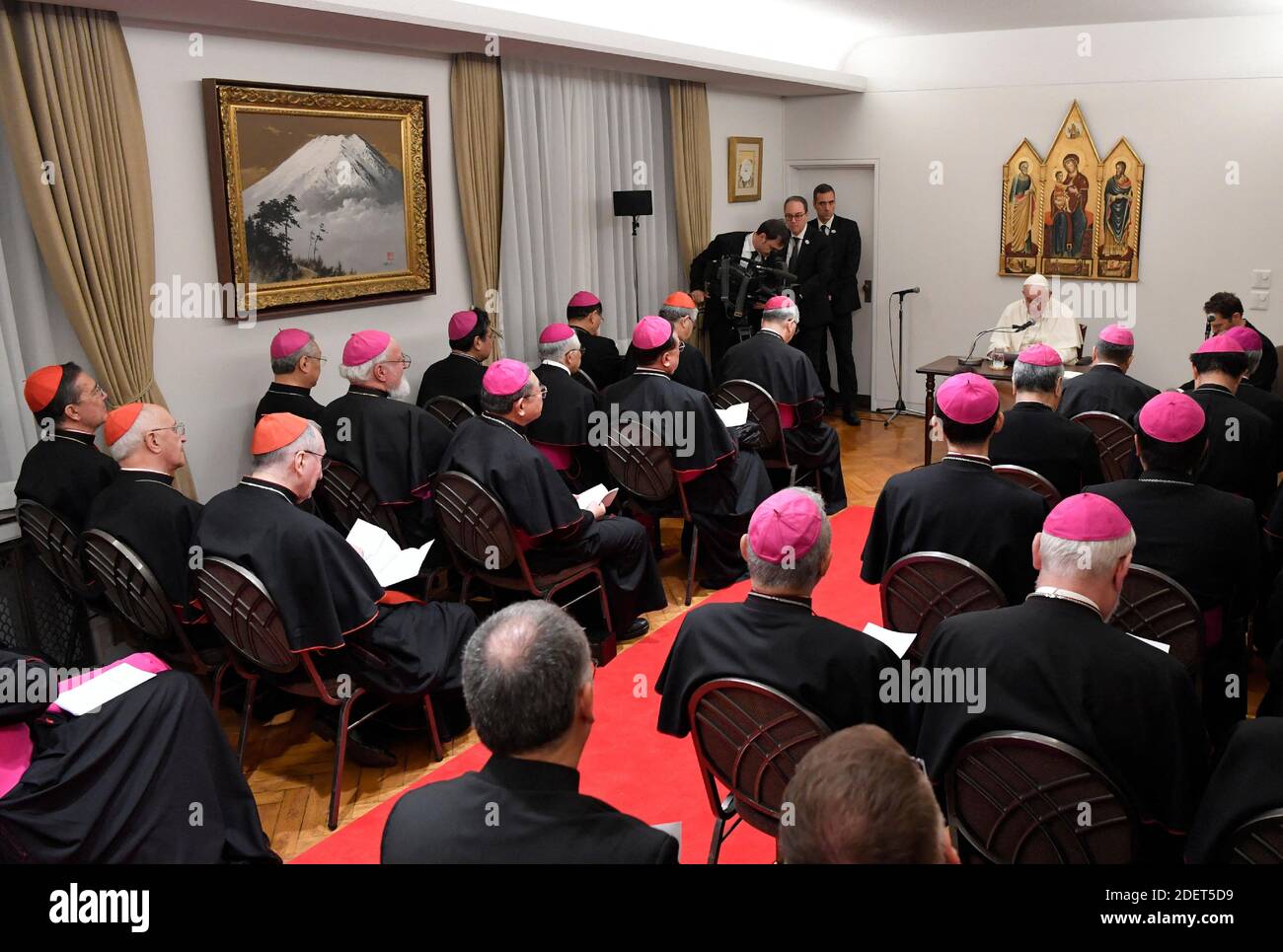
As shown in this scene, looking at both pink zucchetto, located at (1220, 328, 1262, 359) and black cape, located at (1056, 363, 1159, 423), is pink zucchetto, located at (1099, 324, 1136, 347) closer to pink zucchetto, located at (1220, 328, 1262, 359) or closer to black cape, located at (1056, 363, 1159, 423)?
black cape, located at (1056, 363, 1159, 423)

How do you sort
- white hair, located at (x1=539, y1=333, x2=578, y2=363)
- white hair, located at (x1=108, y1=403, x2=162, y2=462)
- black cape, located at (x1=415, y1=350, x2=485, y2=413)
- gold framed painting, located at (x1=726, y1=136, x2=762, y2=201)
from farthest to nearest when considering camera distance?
1. gold framed painting, located at (x1=726, y1=136, x2=762, y2=201)
2. black cape, located at (x1=415, y1=350, x2=485, y2=413)
3. white hair, located at (x1=539, y1=333, x2=578, y2=363)
4. white hair, located at (x1=108, y1=403, x2=162, y2=462)

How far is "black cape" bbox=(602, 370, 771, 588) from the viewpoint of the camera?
18.5ft

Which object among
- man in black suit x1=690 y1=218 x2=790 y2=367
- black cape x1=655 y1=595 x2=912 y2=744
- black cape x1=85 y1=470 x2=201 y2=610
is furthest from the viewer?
man in black suit x1=690 y1=218 x2=790 y2=367

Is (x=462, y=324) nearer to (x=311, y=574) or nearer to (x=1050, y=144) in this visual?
(x=311, y=574)

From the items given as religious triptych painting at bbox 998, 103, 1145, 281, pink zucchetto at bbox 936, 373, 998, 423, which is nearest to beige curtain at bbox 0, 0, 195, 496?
pink zucchetto at bbox 936, 373, 998, 423

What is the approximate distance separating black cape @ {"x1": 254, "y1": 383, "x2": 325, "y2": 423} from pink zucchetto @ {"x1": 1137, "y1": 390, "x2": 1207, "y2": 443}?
3844 millimetres

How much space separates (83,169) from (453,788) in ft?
13.2

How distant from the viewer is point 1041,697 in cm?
239

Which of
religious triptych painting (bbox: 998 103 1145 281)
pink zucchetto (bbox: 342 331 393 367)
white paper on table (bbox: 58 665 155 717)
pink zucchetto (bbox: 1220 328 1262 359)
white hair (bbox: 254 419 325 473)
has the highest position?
religious triptych painting (bbox: 998 103 1145 281)

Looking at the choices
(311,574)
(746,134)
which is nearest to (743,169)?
(746,134)

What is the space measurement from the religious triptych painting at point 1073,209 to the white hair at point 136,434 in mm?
7388

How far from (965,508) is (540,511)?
1.87 meters

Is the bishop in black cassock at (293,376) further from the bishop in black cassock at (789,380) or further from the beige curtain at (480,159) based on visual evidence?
the bishop in black cassock at (789,380)
